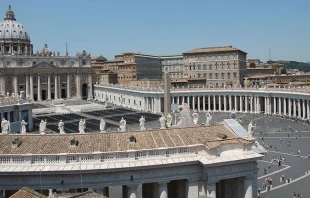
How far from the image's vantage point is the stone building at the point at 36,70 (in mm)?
116938

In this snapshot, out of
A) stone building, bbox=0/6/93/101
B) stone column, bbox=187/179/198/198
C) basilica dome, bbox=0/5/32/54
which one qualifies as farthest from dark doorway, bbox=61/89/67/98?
stone column, bbox=187/179/198/198

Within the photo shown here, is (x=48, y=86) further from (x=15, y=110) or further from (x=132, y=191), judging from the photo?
(x=132, y=191)

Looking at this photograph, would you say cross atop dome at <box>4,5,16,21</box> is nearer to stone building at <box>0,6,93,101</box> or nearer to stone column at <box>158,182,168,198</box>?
stone building at <box>0,6,93,101</box>

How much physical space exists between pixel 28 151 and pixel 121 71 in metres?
120

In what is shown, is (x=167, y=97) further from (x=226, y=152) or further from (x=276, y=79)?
(x=276, y=79)

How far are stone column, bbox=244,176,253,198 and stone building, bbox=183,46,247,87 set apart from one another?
93520 millimetres

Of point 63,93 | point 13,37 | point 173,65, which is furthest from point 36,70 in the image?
point 173,65

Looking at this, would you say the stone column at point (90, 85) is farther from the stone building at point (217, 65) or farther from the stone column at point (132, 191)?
the stone column at point (132, 191)

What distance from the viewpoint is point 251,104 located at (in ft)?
314

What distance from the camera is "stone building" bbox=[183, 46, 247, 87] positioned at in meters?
121

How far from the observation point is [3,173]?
22766 mm

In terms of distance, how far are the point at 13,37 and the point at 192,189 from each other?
127 m

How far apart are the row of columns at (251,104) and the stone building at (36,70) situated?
40.4m

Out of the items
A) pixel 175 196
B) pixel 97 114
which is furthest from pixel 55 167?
pixel 97 114
